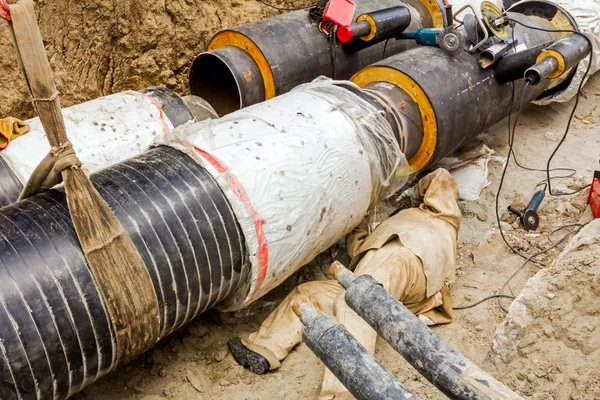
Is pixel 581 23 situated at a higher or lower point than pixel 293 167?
lower

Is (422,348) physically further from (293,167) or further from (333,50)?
(333,50)

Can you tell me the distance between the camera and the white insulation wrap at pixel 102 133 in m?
2.59

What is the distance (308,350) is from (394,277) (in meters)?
0.57

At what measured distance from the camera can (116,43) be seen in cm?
397

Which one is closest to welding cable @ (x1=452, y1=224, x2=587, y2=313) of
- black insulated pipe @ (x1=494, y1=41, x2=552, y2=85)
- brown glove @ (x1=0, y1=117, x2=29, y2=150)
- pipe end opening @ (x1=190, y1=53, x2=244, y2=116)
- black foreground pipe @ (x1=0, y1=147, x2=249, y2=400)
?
black insulated pipe @ (x1=494, y1=41, x2=552, y2=85)

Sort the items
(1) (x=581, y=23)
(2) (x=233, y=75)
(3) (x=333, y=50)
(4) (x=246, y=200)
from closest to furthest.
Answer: (4) (x=246, y=200) < (2) (x=233, y=75) < (3) (x=333, y=50) < (1) (x=581, y=23)

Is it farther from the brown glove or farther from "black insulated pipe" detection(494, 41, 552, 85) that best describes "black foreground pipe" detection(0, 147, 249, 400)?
"black insulated pipe" detection(494, 41, 552, 85)

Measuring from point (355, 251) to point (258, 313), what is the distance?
26.4 inches

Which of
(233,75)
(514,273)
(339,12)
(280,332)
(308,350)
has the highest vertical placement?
(339,12)

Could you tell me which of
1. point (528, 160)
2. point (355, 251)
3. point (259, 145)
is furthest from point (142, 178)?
point (528, 160)

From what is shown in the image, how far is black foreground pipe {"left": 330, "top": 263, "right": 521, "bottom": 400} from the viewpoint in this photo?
5.21ft

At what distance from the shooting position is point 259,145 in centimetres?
246

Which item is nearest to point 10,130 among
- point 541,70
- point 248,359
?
point 248,359

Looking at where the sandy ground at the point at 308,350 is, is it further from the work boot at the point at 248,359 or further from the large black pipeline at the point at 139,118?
the large black pipeline at the point at 139,118
